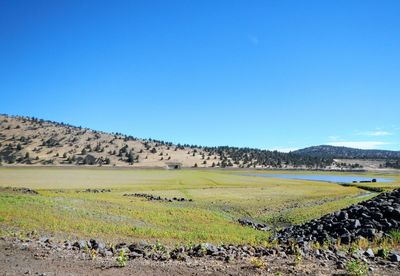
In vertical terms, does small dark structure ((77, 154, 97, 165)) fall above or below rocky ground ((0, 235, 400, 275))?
above

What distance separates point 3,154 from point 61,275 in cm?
19655

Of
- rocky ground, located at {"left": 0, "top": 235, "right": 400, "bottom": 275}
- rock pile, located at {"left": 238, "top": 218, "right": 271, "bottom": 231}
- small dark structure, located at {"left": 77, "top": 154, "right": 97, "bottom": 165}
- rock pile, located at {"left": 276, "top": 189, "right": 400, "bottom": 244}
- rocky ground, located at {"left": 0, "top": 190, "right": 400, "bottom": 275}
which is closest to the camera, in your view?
rocky ground, located at {"left": 0, "top": 235, "right": 400, "bottom": 275}

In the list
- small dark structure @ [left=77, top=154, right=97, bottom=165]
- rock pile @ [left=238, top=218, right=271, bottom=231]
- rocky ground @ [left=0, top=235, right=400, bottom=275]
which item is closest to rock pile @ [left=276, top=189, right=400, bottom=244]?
rocky ground @ [left=0, top=235, right=400, bottom=275]

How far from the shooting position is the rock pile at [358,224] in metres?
21.8

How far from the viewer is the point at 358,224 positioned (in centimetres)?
2389

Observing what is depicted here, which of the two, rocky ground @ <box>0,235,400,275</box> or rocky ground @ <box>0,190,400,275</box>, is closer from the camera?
rocky ground @ <box>0,235,400,275</box>

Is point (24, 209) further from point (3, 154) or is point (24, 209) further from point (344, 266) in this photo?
point (3, 154)

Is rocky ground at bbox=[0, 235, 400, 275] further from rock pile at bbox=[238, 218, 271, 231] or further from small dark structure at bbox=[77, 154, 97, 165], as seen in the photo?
small dark structure at bbox=[77, 154, 97, 165]

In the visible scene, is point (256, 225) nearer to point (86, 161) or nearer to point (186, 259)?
point (186, 259)

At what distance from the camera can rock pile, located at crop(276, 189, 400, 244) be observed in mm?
21812

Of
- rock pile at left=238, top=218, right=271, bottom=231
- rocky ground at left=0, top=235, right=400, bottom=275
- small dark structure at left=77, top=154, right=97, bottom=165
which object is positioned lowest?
rock pile at left=238, top=218, right=271, bottom=231

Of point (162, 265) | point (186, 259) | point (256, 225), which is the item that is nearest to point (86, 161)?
point (256, 225)

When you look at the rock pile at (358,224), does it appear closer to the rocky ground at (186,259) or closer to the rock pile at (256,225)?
the rocky ground at (186,259)

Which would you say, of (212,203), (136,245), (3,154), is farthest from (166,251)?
(3,154)
